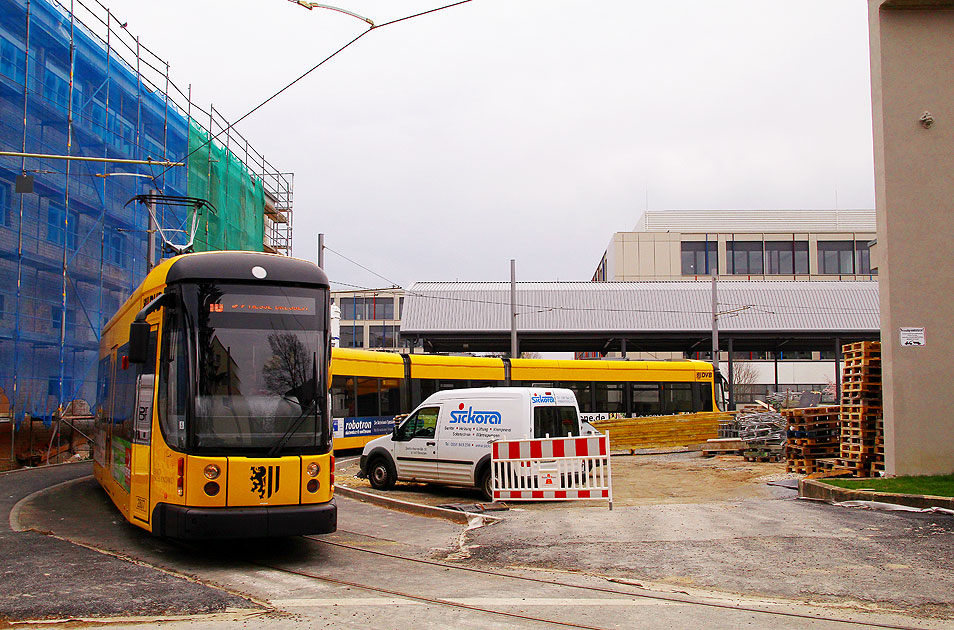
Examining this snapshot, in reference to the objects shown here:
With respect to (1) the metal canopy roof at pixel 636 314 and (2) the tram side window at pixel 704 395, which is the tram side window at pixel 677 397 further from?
(1) the metal canopy roof at pixel 636 314

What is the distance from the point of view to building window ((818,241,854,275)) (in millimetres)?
69312

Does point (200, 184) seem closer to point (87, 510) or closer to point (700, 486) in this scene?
point (87, 510)

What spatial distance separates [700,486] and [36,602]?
1335 centimetres

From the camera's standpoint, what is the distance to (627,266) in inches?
2702

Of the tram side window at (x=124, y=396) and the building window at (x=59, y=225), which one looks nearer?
the tram side window at (x=124, y=396)

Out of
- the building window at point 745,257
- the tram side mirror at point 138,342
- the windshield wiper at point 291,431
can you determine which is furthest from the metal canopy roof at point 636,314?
the tram side mirror at point 138,342

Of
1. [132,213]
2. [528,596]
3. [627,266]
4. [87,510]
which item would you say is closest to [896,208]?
[528,596]

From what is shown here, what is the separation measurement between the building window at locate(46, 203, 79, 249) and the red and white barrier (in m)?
13.9

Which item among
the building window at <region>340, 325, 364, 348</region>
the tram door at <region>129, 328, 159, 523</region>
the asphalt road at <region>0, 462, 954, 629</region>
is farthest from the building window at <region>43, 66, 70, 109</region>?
the building window at <region>340, 325, 364, 348</region>

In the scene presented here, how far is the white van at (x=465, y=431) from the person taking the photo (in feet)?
48.2

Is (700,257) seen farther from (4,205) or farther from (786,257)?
(4,205)

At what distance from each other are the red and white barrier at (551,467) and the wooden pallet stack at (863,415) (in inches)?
223

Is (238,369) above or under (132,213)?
under

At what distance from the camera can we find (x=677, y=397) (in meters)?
29.5
